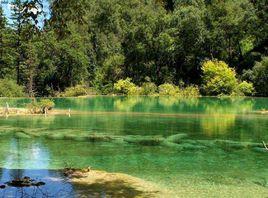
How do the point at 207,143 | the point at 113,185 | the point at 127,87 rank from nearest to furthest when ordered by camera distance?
1. the point at 113,185
2. the point at 207,143
3. the point at 127,87

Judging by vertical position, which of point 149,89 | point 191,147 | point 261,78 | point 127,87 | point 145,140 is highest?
point 261,78

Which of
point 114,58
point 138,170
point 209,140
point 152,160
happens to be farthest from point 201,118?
point 114,58

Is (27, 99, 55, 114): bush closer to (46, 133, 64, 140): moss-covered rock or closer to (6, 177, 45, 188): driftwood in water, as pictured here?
(46, 133, 64, 140): moss-covered rock

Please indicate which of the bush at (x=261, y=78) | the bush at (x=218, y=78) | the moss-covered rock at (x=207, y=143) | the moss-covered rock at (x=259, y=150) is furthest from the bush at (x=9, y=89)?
the moss-covered rock at (x=259, y=150)

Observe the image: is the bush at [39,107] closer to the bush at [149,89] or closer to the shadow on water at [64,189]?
the shadow on water at [64,189]

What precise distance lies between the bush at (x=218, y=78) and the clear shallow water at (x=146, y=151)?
30034 millimetres

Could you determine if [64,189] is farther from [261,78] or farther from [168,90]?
[168,90]

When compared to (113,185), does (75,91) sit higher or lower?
higher

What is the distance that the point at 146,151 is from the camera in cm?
2172

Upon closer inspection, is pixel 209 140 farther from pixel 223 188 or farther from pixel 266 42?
pixel 266 42

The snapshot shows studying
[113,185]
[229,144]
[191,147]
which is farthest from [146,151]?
[113,185]

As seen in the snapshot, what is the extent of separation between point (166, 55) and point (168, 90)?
8.53 m

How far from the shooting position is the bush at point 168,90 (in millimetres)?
71688

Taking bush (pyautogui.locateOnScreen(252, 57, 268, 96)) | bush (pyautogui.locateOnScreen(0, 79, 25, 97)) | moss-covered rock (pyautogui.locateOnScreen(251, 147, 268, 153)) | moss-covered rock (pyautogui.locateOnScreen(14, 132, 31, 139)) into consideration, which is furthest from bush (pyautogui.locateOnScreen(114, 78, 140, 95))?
moss-covered rock (pyautogui.locateOnScreen(251, 147, 268, 153))
